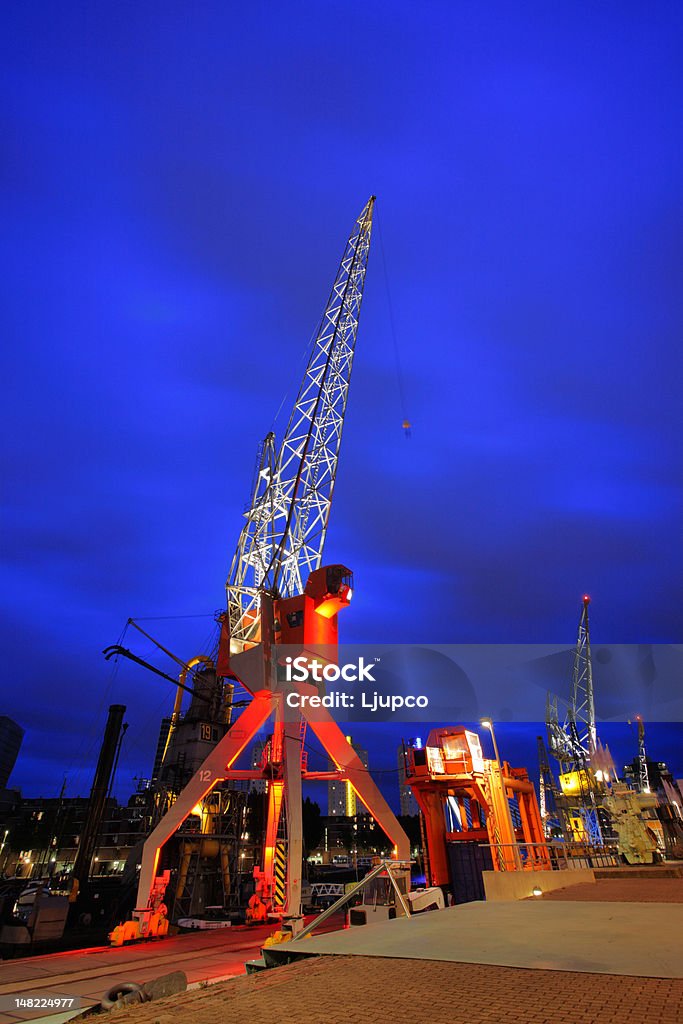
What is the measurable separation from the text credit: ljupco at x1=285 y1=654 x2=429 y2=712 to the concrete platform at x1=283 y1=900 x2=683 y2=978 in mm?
16863

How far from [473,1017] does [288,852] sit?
21845 millimetres

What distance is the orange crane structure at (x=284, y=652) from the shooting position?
79.0 feet

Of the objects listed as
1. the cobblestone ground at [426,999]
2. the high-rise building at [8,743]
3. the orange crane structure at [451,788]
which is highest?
the high-rise building at [8,743]

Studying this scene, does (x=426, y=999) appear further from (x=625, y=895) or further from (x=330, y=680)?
(x=330, y=680)

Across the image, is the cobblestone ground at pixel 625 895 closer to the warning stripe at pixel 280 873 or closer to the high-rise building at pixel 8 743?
the warning stripe at pixel 280 873

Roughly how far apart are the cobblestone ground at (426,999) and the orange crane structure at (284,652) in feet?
55.6

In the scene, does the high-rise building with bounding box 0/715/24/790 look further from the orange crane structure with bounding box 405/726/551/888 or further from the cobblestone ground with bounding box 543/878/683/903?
the cobblestone ground with bounding box 543/878/683/903

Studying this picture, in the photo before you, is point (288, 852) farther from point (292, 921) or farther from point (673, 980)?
point (673, 980)

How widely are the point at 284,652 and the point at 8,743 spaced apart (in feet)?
656

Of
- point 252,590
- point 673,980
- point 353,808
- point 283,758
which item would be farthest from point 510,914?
point 353,808

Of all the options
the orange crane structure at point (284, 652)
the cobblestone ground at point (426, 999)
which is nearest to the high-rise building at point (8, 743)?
the orange crane structure at point (284, 652)

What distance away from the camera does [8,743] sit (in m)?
182

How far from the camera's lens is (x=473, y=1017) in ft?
14.0

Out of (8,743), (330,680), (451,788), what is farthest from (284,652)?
(8,743)
